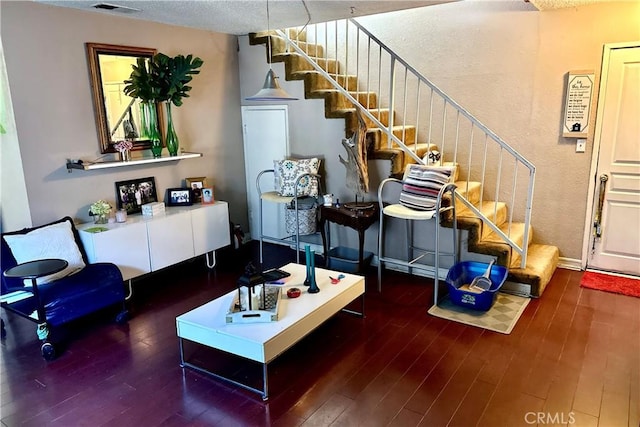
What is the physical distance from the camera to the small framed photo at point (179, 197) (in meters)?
4.50

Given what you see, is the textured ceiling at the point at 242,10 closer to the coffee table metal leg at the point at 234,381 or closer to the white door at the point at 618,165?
the white door at the point at 618,165

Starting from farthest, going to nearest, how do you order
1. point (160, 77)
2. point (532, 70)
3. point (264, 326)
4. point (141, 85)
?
point (532, 70) < point (160, 77) < point (141, 85) < point (264, 326)

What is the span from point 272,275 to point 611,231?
→ 3176 millimetres

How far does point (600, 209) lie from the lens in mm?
4117

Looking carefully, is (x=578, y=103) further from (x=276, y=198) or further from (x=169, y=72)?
(x=169, y=72)

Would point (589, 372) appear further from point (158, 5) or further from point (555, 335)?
point (158, 5)

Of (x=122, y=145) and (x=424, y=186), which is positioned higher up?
(x=122, y=145)

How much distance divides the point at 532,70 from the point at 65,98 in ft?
13.4

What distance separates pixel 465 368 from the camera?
2799mm

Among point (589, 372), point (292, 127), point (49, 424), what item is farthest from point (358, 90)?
point (49, 424)

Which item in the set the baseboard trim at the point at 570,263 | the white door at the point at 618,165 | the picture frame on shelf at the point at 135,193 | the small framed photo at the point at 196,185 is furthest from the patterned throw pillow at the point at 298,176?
the white door at the point at 618,165

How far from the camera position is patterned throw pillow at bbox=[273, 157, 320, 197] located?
455cm

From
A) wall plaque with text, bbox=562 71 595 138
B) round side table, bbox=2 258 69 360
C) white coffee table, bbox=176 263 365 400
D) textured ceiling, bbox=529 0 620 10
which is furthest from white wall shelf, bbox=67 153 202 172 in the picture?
wall plaque with text, bbox=562 71 595 138

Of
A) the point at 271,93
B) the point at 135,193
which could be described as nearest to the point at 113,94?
the point at 135,193
